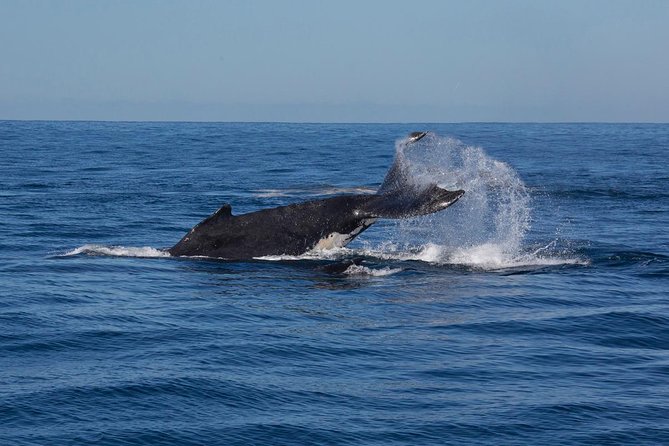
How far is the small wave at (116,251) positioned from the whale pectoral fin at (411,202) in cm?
377

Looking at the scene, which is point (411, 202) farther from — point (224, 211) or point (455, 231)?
point (455, 231)

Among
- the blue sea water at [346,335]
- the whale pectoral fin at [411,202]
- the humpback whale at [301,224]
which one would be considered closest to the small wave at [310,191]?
the blue sea water at [346,335]

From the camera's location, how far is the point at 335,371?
36.2 ft

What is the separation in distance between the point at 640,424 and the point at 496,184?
29468mm

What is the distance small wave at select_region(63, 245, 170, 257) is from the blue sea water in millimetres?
76

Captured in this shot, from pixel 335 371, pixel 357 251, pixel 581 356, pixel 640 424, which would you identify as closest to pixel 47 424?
pixel 335 371

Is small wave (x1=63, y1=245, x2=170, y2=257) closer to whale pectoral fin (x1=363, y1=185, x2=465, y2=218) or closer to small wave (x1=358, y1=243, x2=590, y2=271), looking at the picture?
small wave (x1=358, y1=243, x2=590, y2=271)

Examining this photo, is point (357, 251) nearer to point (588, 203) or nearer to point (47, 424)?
point (47, 424)

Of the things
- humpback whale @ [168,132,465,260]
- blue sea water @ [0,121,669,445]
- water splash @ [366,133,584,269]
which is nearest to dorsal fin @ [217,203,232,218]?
humpback whale @ [168,132,465,260]

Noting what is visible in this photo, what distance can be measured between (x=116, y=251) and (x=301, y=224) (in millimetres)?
3537

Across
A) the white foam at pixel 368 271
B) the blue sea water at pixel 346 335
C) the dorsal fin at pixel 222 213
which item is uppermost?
the dorsal fin at pixel 222 213

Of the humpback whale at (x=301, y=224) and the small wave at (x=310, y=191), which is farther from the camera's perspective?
the small wave at (x=310, y=191)

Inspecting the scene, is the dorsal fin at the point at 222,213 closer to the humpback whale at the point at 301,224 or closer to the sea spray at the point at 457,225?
the humpback whale at the point at 301,224

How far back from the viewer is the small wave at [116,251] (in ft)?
59.9
